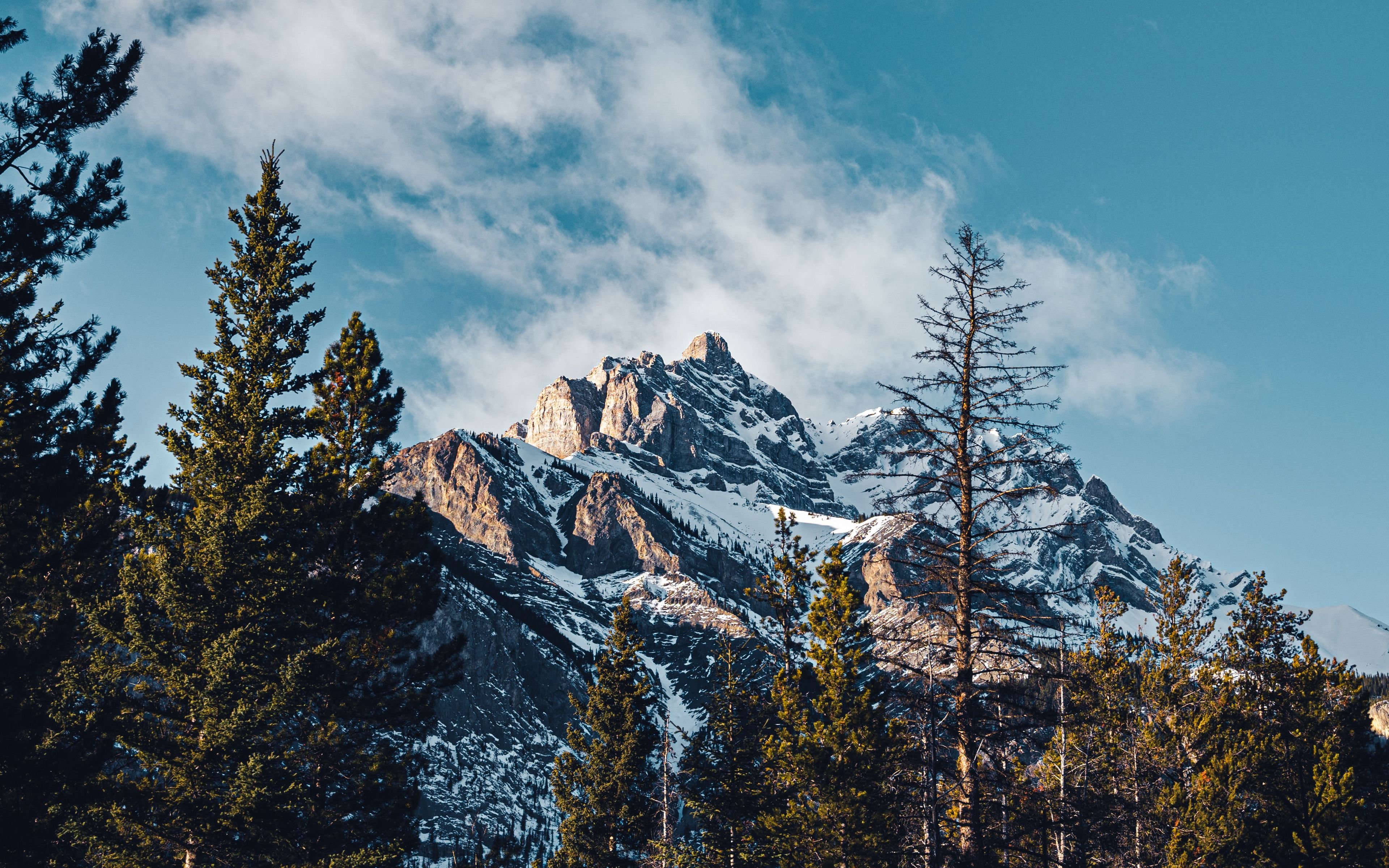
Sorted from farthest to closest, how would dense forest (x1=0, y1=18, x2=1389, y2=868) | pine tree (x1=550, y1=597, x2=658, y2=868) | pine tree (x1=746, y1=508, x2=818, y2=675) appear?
pine tree (x1=550, y1=597, x2=658, y2=868) < pine tree (x1=746, y1=508, x2=818, y2=675) < dense forest (x1=0, y1=18, x2=1389, y2=868)

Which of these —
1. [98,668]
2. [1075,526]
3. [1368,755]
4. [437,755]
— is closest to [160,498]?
[98,668]

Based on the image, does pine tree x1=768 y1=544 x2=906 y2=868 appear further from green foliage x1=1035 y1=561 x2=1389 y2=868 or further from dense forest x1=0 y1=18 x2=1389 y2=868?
green foliage x1=1035 y1=561 x2=1389 y2=868

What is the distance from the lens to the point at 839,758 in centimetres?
2192

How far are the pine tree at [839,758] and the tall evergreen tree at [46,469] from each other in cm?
1557

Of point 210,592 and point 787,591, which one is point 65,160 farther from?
point 787,591

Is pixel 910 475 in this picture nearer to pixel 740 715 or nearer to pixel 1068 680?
pixel 1068 680

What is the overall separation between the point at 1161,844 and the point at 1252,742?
4081 mm

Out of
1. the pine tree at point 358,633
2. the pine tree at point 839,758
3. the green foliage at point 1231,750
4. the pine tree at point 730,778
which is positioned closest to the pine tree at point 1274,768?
the green foliage at point 1231,750

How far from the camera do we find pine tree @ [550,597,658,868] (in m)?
31.2

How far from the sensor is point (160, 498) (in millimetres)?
17672

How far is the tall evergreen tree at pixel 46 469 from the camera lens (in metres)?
11.1

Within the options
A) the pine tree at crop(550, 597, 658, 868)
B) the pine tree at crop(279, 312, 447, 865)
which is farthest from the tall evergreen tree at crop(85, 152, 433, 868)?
the pine tree at crop(550, 597, 658, 868)

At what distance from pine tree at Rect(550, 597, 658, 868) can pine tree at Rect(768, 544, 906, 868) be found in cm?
923

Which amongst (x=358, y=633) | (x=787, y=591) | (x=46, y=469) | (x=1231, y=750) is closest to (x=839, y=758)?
(x=787, y=591)
